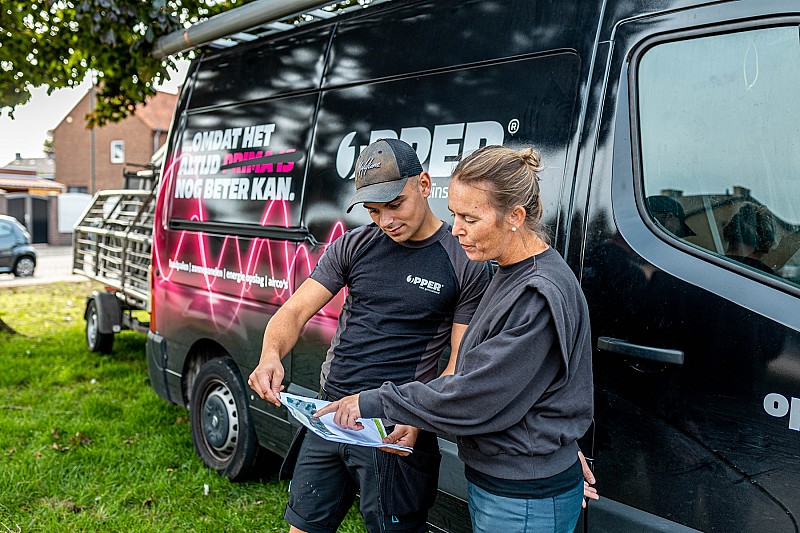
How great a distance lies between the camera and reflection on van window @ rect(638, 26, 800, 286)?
206 cm

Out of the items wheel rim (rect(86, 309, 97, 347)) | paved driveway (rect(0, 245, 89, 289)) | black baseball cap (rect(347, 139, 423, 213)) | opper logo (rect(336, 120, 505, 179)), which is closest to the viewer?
black baseball cap (rect(347, 139, 423, 213))

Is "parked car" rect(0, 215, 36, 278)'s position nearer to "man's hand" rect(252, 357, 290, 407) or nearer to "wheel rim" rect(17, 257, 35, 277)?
"wheel rim" rect(17, 257, 35, 277)

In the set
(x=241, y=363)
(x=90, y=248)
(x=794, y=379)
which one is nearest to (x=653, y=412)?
(x=794, y=379)

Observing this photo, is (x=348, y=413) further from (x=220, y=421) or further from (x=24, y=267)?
(x=24, y=267)

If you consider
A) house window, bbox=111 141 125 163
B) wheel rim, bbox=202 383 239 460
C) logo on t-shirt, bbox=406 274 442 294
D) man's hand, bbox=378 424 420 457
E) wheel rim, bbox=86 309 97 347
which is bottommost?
wheel rim, bbox=86 309 97 347

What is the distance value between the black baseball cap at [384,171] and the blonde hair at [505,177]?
1.47 feet

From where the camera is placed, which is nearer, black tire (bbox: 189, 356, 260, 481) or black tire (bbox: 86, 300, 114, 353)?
black tire (bbox: 189, 356, 260, 481)

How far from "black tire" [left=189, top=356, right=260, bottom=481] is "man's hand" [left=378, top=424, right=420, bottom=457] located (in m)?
2.11

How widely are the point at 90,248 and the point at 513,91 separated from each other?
7236 millimetres

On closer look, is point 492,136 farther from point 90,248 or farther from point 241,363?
point 90,248

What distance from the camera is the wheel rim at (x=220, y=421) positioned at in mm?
4254

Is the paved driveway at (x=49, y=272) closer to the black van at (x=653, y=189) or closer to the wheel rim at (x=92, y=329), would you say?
the wheel rim at (x=92, y=329)

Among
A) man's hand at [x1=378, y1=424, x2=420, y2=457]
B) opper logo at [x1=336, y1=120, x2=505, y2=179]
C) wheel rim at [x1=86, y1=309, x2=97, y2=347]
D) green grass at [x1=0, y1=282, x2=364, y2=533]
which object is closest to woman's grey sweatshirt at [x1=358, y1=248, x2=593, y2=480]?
man's hand at [x1=378, y1=424, x2=420, y2=457]

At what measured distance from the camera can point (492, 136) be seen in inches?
107
